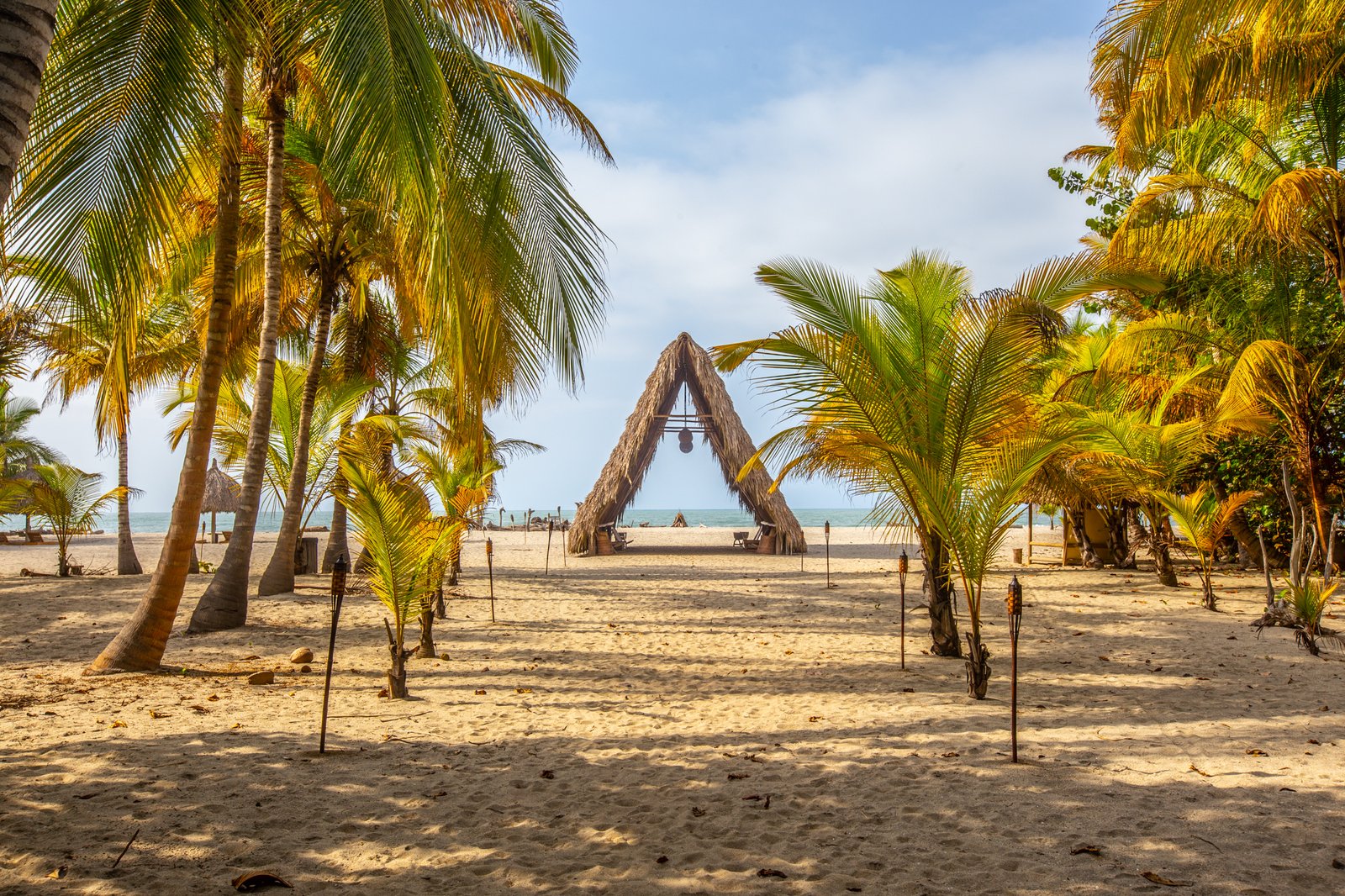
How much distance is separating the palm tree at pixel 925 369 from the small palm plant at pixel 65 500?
38.2 feet

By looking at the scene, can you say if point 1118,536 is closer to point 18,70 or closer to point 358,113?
point 358,113

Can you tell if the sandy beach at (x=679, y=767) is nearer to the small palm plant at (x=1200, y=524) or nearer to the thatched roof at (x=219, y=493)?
the small palm plant at (x=1200, y=524)

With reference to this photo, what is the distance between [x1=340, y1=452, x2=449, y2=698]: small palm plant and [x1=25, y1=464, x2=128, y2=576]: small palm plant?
31.3 ft

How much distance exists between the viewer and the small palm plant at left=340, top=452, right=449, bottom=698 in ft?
17.2

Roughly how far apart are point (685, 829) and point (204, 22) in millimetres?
3814

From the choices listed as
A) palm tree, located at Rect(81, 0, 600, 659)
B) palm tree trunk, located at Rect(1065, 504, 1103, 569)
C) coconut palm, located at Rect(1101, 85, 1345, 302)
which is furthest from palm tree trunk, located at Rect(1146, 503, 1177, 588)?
palm tree, located at Rect(81, 0, 600, 659)

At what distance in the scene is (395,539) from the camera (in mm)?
5332

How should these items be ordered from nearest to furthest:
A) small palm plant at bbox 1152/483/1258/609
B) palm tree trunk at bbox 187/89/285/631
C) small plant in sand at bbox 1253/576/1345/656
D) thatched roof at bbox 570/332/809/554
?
small plant in sand at bbox 1253/576/1345/656
palm tree trunk at bbox 187/89/285/631
small palm plant at bbox 1152/483/1258/609
thatched roof at bbox 570/332/809/554

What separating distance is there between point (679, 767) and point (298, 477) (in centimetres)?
792

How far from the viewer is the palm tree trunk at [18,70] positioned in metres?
2.02

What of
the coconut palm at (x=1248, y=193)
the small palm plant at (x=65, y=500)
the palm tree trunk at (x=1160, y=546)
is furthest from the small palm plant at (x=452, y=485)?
the palm tree trunk at (x=1160, y=546)

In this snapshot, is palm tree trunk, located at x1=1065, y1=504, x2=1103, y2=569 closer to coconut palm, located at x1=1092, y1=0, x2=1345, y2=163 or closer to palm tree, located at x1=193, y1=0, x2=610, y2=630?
coconut palm, located at x1=1092, y1=0, x2=1345, y2=163

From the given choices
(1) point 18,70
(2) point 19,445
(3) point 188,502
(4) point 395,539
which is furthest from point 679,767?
(2) point 19,445

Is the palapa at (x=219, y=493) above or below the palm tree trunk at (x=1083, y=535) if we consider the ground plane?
above
